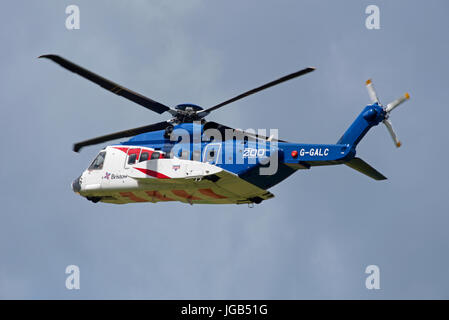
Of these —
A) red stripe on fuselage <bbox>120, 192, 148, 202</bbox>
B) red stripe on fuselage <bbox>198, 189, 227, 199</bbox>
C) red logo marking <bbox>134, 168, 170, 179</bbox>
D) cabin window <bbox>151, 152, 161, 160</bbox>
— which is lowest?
red stripe on fuselage <bbox>198, 189, 227, 199</bbox>

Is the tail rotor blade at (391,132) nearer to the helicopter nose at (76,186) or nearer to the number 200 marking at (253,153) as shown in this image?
the number 200 marking at (253,153)

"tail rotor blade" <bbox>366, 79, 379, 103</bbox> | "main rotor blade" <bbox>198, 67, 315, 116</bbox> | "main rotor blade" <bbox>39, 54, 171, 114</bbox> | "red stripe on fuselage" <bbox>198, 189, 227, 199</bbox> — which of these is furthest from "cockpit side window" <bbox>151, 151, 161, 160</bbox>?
"tail rotor blade" <bbox>366, 79, 379, 103</bbox>

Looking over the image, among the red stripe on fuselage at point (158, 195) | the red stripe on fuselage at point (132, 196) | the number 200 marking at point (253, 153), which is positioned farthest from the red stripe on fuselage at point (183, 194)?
the number 200 marking at point (253, 153)

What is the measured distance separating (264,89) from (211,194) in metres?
4.99

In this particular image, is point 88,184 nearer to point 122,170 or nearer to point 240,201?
point 122,170

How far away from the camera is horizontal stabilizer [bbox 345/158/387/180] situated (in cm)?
2981

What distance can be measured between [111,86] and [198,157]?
4.16 m

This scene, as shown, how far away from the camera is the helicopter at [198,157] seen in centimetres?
2920

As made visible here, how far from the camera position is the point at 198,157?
101ft

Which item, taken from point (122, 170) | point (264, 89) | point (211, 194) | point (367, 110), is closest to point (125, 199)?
point (122, 170)

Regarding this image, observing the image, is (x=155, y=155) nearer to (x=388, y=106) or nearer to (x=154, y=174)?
(x=154, y=174)

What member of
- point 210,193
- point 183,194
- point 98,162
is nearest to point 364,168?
point 210,193

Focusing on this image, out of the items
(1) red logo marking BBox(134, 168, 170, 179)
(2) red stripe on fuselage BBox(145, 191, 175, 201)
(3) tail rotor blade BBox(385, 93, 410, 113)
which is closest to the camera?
(3) tail rotor blade BBox(385, 93, 410, 113)

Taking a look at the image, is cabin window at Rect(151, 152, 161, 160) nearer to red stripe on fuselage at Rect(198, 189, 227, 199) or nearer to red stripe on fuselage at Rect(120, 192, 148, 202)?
red stripe on fuselage at Rect(120, 192, 148, 202)
